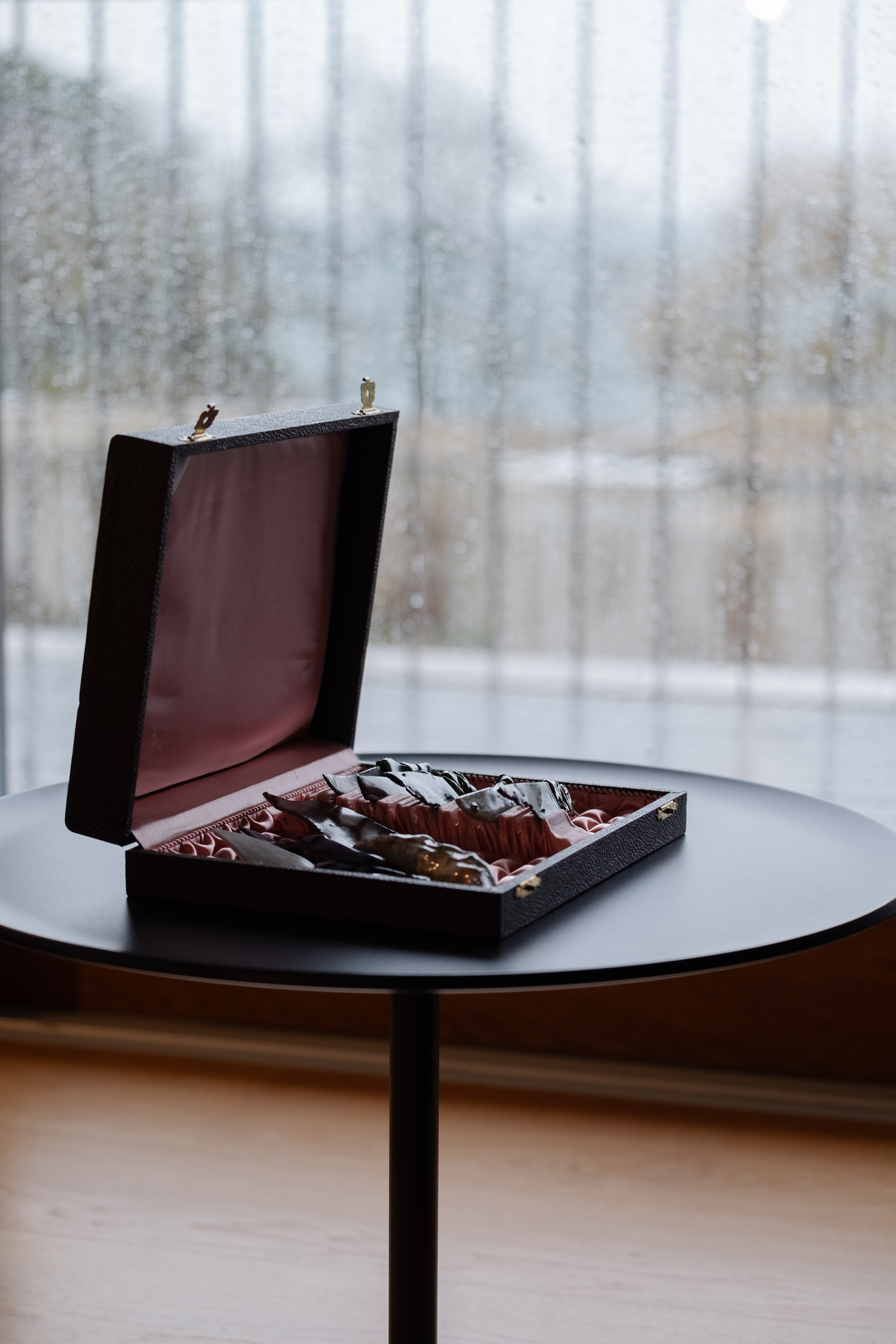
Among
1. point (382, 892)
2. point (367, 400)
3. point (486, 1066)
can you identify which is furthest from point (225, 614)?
point (486, 1066)

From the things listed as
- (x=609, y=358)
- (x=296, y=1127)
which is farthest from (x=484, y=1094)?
(x=609, y=358)

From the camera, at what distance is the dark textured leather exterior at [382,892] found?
1046mm

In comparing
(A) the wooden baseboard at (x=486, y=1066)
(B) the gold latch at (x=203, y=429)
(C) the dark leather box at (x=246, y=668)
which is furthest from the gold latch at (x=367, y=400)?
(A) the wooden baseboard at (x=486, y=1066)

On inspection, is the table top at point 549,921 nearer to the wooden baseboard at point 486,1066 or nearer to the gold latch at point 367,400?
the gold latch at point 367,400

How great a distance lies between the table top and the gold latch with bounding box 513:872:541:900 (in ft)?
0.09

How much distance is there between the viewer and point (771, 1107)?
92.1 inches

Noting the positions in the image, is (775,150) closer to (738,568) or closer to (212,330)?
(738,568)

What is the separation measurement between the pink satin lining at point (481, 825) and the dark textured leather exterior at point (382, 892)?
0.11ft

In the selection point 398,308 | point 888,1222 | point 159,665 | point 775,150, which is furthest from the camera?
point 398,308

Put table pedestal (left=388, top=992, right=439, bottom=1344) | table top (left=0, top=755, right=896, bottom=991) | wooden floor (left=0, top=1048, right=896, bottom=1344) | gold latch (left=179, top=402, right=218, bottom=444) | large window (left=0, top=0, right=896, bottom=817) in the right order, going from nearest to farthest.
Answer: table top (left=0, top=755, right=896, bottom=991) → gold latch (left=179, top=402, right=218, bottom=444) → table pedestal (left=388, top=992, right=439, bottom=1344) → wooden floor (left=0, top=1048, right=896, bottom=1344) → large window (left=0, top=0, right=896, bottom=817)

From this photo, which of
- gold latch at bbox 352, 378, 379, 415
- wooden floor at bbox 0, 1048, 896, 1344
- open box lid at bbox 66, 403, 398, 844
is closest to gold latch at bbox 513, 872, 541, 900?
open box lid at bbox 66, 403, 398, 844

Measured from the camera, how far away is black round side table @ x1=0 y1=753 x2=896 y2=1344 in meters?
1.00

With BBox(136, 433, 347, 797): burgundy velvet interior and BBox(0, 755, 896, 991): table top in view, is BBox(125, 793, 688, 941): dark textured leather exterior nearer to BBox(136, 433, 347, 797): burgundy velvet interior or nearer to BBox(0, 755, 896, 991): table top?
BBox(0, 755, 896, 991): table top

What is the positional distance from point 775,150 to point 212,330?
916 mm
